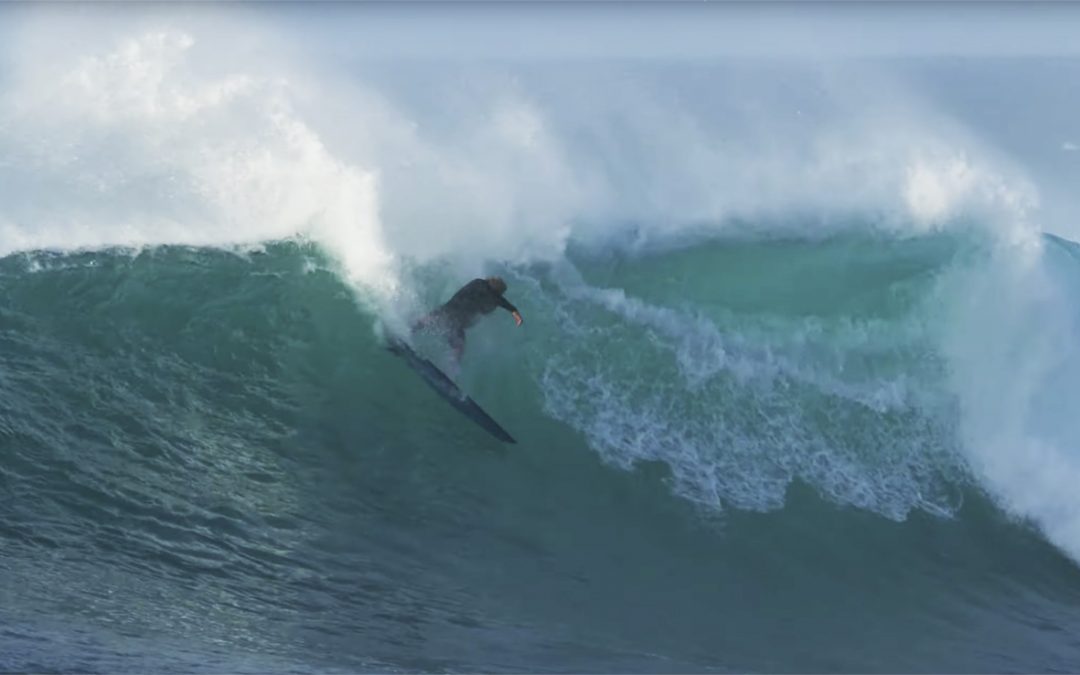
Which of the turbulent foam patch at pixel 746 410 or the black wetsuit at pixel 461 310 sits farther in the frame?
the black wetsuit at pixel 461 310

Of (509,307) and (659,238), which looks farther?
(659,238)

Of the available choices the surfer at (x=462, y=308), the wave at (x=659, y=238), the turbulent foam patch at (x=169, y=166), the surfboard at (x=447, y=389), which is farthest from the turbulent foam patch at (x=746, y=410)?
the turbulent foam patch at (x=169, y=166)

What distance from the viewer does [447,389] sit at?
10180 mm

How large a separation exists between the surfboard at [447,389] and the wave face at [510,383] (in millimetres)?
133

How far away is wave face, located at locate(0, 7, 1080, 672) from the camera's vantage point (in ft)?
25.8

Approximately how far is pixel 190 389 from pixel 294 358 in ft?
3.06

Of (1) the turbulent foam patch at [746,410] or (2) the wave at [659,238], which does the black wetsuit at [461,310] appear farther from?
(1) the turbulent foam patch at [746,410]

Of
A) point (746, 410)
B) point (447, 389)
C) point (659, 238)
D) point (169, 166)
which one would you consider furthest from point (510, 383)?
point (169, 166)

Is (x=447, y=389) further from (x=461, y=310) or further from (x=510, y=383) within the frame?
(x=461, y=310)

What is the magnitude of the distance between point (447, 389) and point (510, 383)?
58 centimetres

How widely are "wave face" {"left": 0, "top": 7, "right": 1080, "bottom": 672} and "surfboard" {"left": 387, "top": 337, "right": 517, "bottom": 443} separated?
0.13 metres

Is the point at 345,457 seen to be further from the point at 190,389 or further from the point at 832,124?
the point at 832,124

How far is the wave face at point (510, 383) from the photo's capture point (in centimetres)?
786

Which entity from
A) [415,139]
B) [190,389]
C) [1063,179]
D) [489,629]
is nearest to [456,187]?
[415,139]
